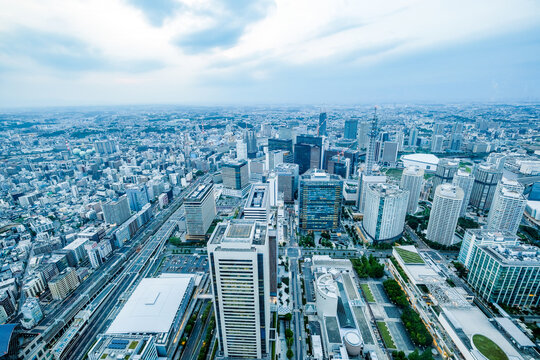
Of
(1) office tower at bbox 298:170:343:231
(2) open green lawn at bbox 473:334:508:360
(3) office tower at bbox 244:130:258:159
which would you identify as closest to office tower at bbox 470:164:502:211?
(1) office tower at bbox 298:170:343:231

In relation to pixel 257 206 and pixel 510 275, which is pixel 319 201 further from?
pixel 510 275

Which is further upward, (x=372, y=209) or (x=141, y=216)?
(x=372, y=209)

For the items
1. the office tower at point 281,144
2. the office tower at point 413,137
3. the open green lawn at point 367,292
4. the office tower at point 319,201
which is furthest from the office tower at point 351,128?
the open green lawn at point 367,292

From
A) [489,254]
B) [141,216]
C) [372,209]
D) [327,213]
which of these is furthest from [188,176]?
[489,254]

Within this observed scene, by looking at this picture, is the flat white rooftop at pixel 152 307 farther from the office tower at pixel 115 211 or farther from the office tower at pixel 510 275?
the office tower at pixel 510 275

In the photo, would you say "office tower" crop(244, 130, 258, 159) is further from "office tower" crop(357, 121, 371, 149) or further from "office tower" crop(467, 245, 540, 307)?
"office tower" crop(467, 245, 540, 307)

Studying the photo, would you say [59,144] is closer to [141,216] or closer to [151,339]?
[141,216]
